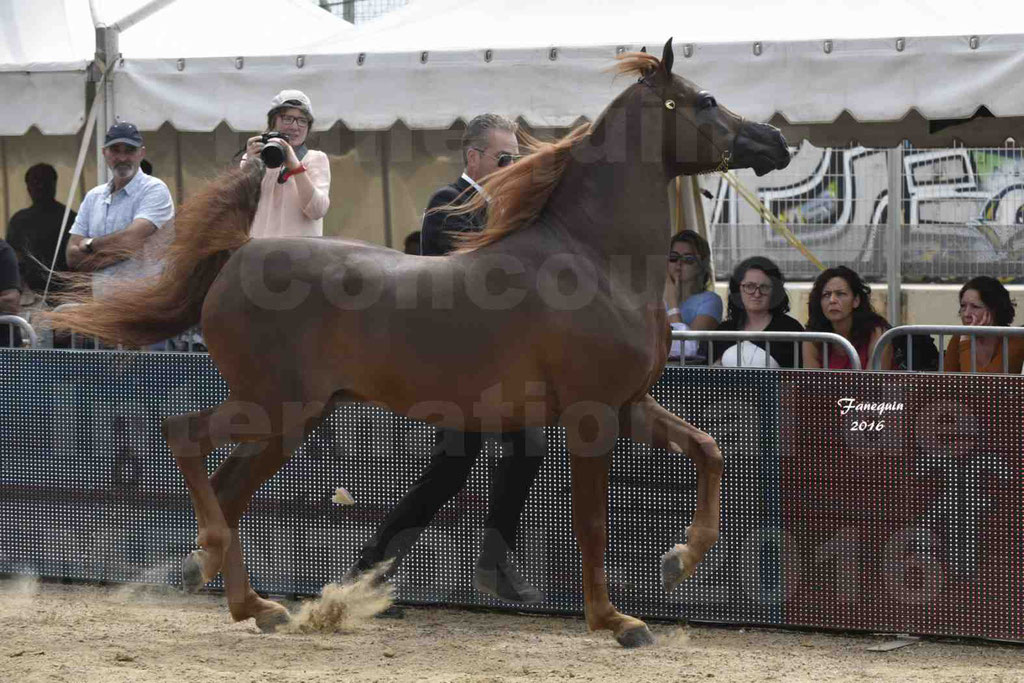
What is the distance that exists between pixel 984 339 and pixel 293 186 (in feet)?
9.71

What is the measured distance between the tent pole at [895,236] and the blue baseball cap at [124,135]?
5.77m

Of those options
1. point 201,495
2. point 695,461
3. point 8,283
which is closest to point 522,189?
point 695,461

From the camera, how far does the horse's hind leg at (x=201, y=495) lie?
5117 millimetres

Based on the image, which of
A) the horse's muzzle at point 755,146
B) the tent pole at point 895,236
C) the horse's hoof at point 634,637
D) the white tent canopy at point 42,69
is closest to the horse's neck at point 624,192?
the horse's muzzle at point 755,146

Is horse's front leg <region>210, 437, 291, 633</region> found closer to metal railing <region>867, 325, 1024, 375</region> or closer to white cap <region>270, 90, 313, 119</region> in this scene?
white cap <region>270, 90, 313, 119</region>

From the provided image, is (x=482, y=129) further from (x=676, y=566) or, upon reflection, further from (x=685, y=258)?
(x=685, y=258)

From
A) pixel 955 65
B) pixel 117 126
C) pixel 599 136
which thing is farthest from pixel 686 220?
pixel 599 136

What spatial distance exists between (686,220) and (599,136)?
13.9 feet

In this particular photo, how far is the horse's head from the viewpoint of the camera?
5.00 metres

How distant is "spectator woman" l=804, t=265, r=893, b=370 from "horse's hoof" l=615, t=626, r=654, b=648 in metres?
1.92

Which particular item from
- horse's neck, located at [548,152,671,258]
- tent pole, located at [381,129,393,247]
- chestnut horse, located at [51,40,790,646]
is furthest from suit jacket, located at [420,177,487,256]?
tent pole, located at [381,129,393,247]

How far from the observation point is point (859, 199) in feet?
43.0

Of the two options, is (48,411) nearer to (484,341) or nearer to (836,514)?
(484,341)

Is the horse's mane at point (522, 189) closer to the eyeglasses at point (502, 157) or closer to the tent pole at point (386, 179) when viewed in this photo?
the eyeglasses at point (502, 157)
